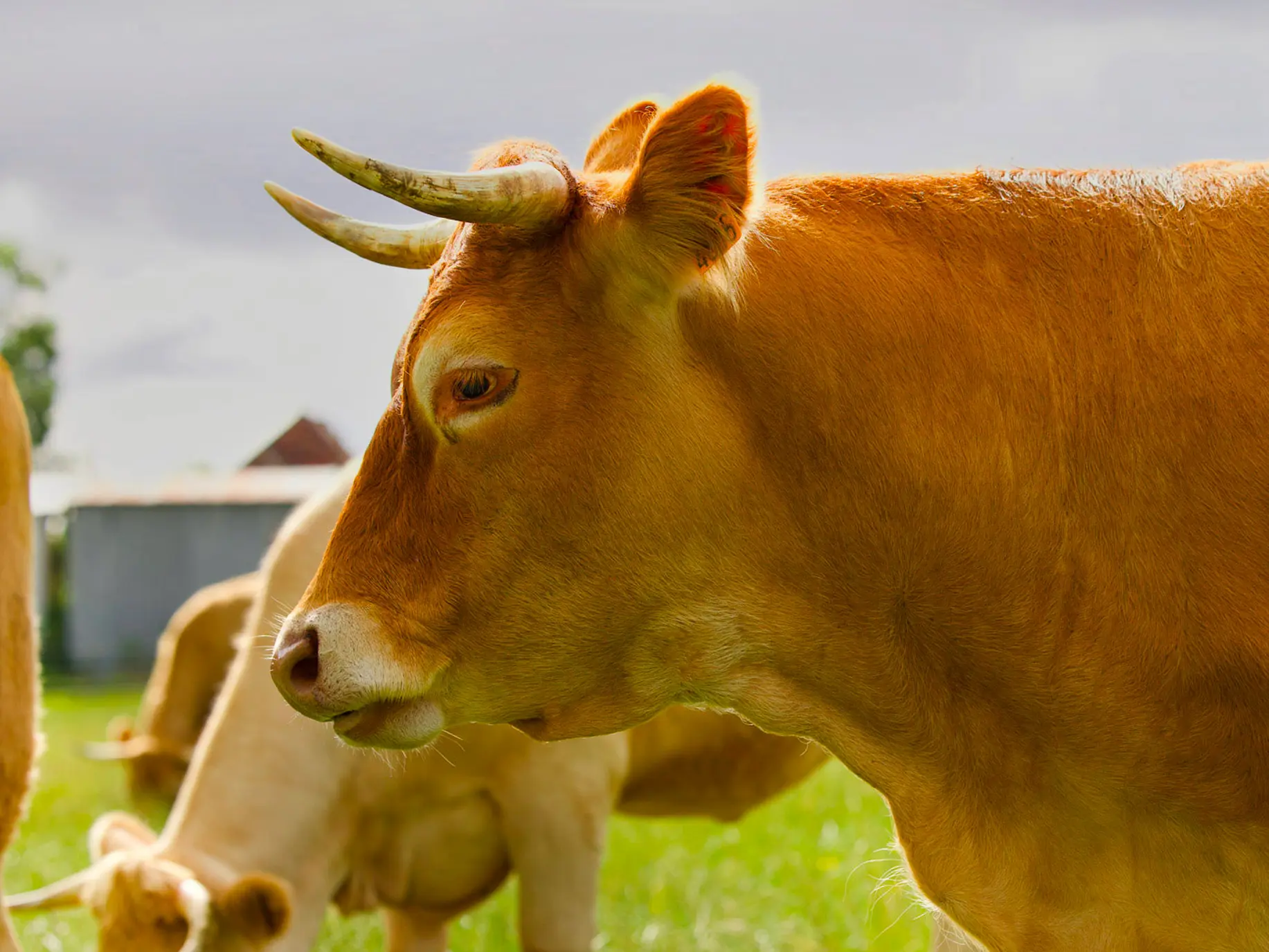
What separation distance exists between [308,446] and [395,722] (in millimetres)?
4739

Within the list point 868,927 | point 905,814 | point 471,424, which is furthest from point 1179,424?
point 868,927

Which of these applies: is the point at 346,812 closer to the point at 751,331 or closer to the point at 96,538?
the point at 751,331

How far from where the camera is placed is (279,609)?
218 inches

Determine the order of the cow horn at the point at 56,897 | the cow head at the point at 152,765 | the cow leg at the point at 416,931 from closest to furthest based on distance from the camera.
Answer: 1. the cow horn at the point at 56,897
2. the cow leg at the point at 416,931
3. the cow head at the point at 152,765

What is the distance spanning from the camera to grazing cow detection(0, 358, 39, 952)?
188 inches

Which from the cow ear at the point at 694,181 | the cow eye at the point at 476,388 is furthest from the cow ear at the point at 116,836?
the cow ear at the point at 694,181

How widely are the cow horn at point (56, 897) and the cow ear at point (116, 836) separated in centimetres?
18

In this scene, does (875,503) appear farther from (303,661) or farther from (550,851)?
(550,851)

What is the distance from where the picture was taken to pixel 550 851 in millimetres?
5648

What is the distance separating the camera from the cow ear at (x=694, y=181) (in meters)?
2.51

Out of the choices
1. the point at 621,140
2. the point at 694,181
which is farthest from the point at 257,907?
the point at 694,181

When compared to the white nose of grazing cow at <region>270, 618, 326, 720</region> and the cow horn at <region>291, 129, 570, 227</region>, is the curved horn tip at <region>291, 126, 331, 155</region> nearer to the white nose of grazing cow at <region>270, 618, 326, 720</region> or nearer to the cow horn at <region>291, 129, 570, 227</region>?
the cow horn at <region>291, 129, 570, 227</region>

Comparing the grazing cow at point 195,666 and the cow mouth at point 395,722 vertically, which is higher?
the cow mouth at point 395,722

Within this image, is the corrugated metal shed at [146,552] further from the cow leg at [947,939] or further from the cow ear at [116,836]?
the cow leg at [947,939]
